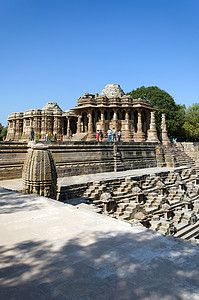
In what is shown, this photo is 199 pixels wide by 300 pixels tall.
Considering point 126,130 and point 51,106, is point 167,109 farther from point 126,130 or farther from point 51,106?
point 51,106

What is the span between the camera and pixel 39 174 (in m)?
6.55

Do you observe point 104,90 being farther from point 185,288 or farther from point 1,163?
point 185,288

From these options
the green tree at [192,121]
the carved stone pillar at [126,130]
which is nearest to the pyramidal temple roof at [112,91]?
the carved stone pillar at [126,130]

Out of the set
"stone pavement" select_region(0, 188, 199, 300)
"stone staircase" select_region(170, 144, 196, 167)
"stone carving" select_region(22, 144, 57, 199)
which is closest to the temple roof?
"stone staircase" select_region(170, 144, 196, 167)

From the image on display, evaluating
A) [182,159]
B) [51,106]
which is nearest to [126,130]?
[182,159]

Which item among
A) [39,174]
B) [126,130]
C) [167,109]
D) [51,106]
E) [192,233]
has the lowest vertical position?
[192,233]

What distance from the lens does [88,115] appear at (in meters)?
26.1

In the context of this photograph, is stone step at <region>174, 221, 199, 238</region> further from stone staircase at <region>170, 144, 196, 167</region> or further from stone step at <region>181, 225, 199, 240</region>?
stone staircase at <region>170, 144, 196, 167</region>

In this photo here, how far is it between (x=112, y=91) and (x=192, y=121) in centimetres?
1566

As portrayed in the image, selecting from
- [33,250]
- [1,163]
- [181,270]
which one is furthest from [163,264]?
[1,163]

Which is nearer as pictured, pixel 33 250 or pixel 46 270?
pixel 46 270

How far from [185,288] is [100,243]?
1378mm

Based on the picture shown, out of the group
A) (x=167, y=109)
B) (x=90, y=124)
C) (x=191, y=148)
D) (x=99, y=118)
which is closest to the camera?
(x=90, y=124)

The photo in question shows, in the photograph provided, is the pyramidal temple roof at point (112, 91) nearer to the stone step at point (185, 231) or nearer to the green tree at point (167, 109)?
the green tree at point (167, 109)
